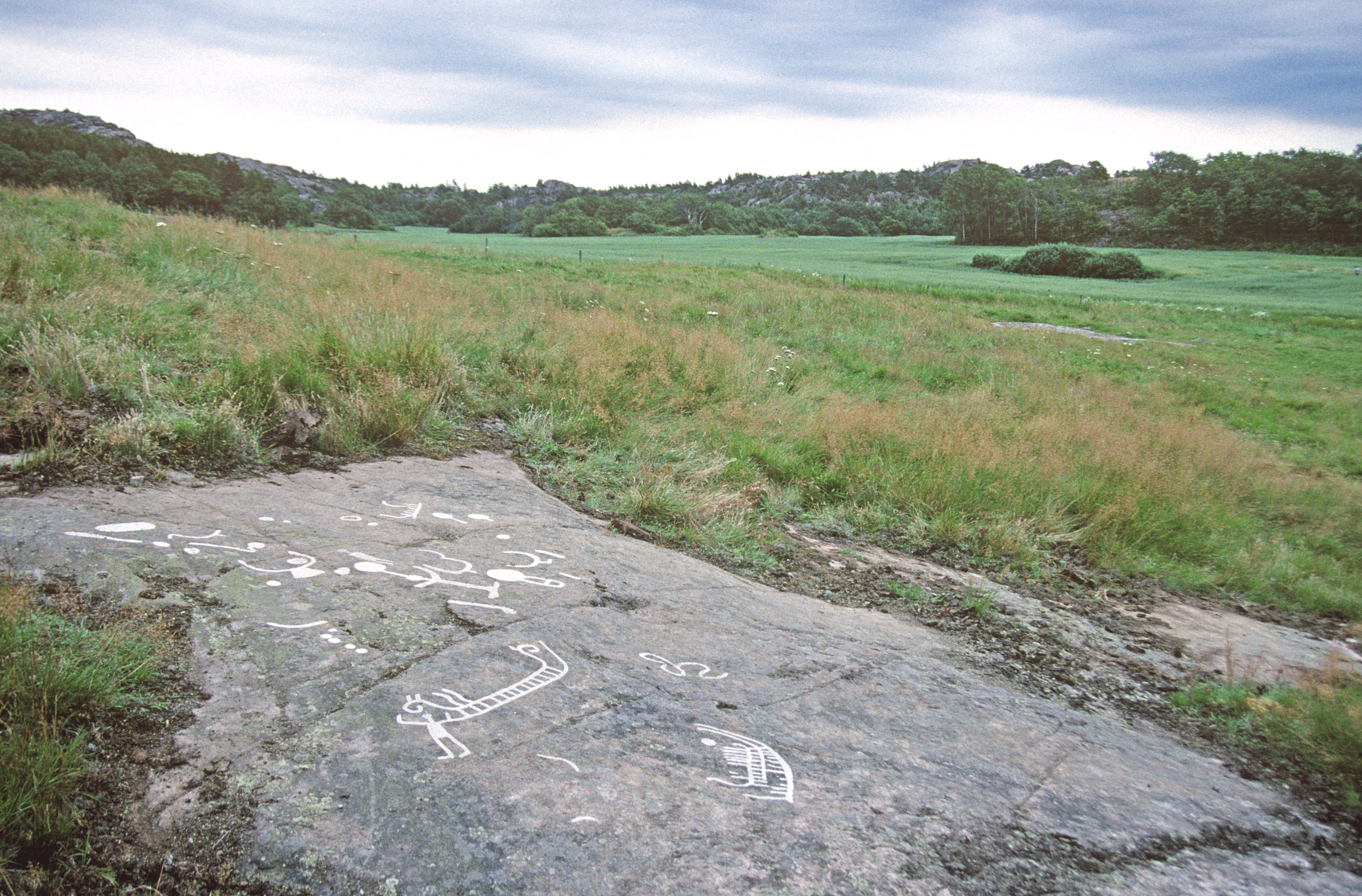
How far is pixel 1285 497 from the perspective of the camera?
848 centimetres

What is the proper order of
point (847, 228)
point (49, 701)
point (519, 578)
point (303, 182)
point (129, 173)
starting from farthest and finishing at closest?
point (847, 228) < point (303, 182) < point (129, 173) < point (519, 578) < point (49, 701)

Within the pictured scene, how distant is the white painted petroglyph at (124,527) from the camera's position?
312 cm

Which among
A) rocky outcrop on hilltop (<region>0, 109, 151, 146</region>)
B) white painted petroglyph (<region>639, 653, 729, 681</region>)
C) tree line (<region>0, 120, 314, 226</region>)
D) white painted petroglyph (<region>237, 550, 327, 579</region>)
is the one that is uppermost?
rocky outcrop on hilltop (<region>0, 109, 151, 146</region>)

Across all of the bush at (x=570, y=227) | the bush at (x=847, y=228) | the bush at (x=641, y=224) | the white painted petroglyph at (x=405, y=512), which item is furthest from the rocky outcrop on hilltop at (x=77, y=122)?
the bush at (x=847, y=228)

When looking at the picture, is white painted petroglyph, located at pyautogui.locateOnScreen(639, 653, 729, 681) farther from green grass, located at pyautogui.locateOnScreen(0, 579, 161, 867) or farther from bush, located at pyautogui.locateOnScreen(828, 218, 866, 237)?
bush, located at pyautogui.locateOnScreen(828, 218, 866, 237)

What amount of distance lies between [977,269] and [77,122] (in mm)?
52697

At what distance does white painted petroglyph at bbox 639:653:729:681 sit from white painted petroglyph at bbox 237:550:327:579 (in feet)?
4.96

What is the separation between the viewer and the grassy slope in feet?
16.6

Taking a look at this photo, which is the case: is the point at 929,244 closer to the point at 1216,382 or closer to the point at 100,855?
the point at 1216,382

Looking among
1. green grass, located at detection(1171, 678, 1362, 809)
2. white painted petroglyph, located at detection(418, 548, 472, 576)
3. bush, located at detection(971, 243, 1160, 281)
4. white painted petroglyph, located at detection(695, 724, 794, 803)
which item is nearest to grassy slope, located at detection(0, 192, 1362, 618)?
white painted petroglyph, located at detection(418, 548, 472, 576)

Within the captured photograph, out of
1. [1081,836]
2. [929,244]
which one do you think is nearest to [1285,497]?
[1081,836]

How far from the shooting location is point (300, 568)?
3.20 meters

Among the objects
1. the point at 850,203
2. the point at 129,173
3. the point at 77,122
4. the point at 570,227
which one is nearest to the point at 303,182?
the point at 570,227

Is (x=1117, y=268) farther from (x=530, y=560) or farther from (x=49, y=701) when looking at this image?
(x=49, y=701)
